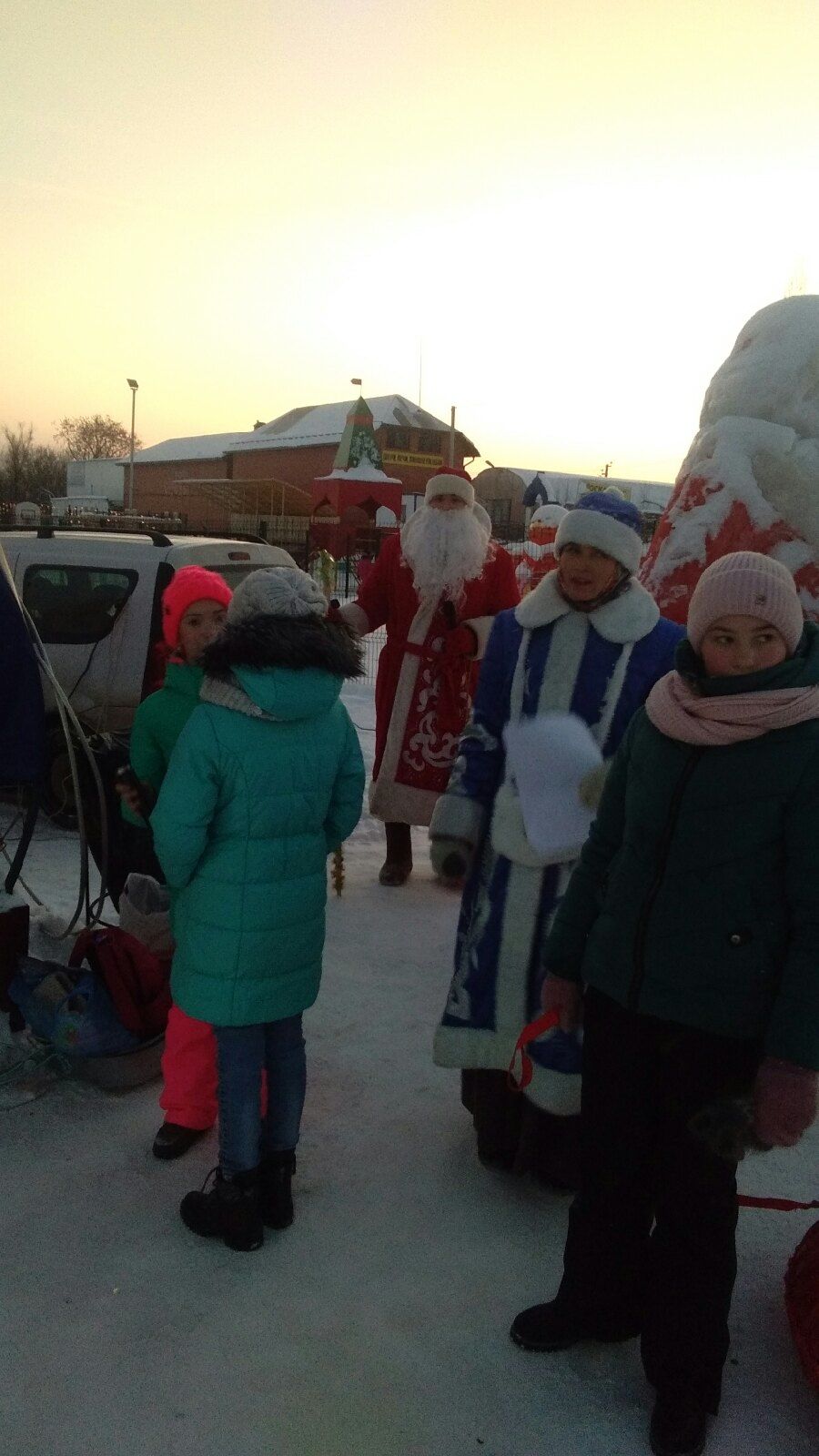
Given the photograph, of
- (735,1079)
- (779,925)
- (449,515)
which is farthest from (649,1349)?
(449,515)

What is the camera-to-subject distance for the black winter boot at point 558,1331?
207 centimetres

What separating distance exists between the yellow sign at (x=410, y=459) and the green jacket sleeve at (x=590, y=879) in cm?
3453

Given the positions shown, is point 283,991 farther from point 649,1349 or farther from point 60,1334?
point 649,1349

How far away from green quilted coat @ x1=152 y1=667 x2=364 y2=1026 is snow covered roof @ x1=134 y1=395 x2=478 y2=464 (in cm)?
3510

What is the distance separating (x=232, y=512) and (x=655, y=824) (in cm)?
3627

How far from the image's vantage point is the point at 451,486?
4.41m

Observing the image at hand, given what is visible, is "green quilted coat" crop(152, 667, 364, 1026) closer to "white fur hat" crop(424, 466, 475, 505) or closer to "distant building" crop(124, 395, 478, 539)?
"white fur hat" crop(424, 466, 475, 505)

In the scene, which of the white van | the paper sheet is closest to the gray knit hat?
the paper sheet

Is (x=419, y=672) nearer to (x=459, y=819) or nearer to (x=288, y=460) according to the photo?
(x=459, y=819)

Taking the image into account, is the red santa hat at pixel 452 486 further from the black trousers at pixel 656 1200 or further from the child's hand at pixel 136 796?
the black trousers at pixel 656 1200

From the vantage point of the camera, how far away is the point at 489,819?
2.58 m

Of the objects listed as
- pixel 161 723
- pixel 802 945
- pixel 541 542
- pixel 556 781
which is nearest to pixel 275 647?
pixel 161 723

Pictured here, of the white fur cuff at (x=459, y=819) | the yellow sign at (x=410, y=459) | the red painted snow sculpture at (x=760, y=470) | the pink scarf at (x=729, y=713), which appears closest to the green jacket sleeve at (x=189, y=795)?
the white fur cuff at (x=459, y=819)

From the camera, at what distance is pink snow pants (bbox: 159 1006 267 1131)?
272cm
